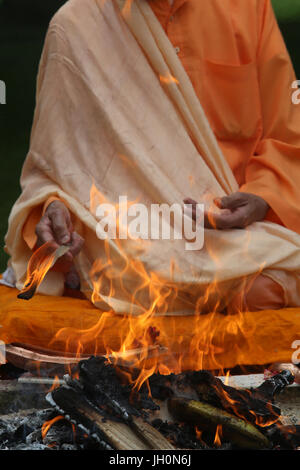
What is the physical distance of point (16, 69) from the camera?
14.7 ft

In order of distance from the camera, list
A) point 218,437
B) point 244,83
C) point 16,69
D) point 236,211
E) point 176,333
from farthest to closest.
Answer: point 16,69 < point 244,83 < point 236,211 < point 176,333 < point 218,437

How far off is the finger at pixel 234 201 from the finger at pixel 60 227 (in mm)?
598

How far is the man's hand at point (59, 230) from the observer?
2361mm

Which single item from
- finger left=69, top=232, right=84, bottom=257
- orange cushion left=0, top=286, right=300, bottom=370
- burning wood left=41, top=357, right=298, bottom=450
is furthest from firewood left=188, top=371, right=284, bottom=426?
finger left=69, top=232, right=84, bottom=257

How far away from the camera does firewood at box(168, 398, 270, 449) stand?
1718 mm

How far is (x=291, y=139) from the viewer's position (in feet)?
9.23

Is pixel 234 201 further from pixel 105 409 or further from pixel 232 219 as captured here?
pixel 105 409

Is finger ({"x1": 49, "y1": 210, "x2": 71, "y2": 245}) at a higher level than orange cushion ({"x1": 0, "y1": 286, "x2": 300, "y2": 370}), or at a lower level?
higher

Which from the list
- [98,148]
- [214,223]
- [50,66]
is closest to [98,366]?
[214,223]

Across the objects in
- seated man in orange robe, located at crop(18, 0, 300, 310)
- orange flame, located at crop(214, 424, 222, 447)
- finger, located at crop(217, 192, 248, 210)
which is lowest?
orange flame, located at crop(214, 424, 222, 447)

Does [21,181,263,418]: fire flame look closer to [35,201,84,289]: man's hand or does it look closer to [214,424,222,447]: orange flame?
[35,201,84,289]: man's hand

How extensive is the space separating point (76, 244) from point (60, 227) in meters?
0.09

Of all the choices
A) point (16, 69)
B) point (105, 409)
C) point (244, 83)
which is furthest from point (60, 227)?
point (16, 69)

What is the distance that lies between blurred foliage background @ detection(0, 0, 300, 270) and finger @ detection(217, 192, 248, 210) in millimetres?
2233
